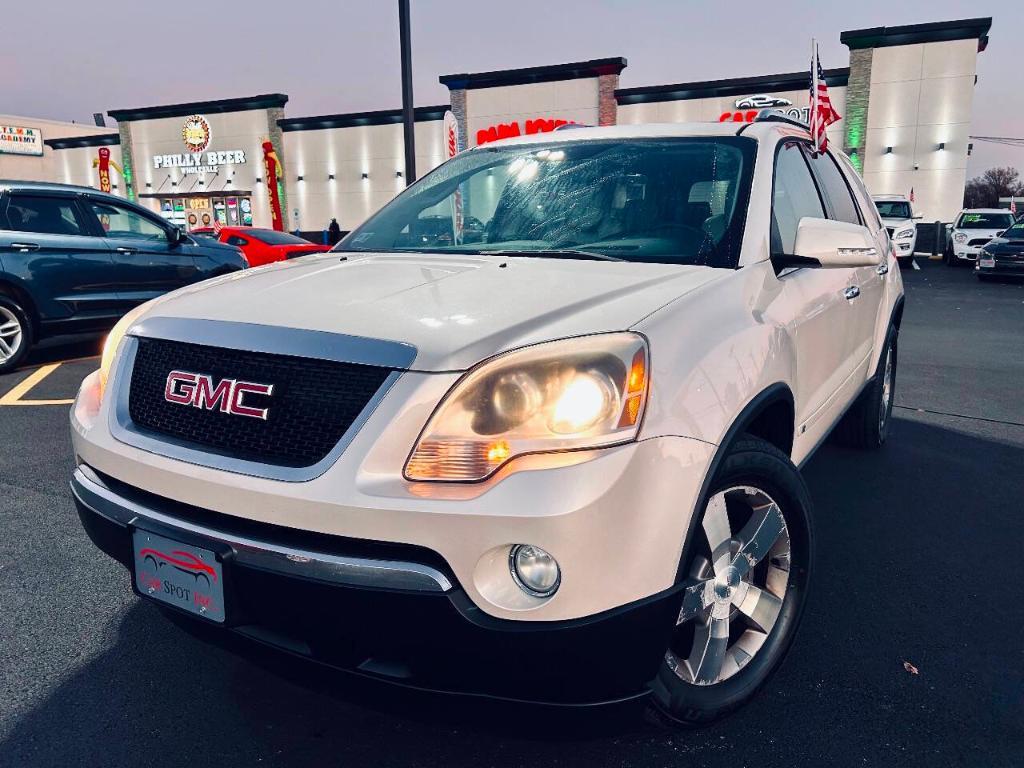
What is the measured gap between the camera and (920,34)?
83.8ft

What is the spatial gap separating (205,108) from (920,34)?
28892 mm

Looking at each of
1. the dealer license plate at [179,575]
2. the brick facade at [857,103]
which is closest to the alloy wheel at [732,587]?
the dealer license plate at [179,575]

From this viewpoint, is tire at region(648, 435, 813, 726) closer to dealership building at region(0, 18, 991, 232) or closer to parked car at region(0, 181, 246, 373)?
parked car at region(0, 181, 246, 373)

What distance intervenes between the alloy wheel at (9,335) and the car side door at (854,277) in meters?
6.97

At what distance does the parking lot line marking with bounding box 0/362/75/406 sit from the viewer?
604 cm

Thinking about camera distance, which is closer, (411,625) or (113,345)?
(411,625)

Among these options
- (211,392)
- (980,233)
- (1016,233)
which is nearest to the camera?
(211,392)

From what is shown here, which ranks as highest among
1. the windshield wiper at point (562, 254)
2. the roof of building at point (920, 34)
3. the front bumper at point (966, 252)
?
the roof of building at point (920, 34)

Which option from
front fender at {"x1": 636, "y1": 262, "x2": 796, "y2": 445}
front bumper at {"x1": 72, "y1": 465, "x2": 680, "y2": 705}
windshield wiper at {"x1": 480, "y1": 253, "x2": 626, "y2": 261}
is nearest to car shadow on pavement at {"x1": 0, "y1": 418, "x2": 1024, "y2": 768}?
front bumper at {"x1": 72, "y1": 465, "x2": 680, "y2": 705}

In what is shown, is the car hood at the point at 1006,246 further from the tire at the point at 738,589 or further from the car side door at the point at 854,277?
the tire at the point at 738,589

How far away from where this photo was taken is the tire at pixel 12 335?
7.29 metres

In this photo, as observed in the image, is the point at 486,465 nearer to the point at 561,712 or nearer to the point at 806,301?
the point at 561,712

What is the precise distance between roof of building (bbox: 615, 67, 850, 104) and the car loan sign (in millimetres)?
18422

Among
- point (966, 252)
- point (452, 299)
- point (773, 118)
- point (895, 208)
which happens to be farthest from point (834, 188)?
point (966, 252)
